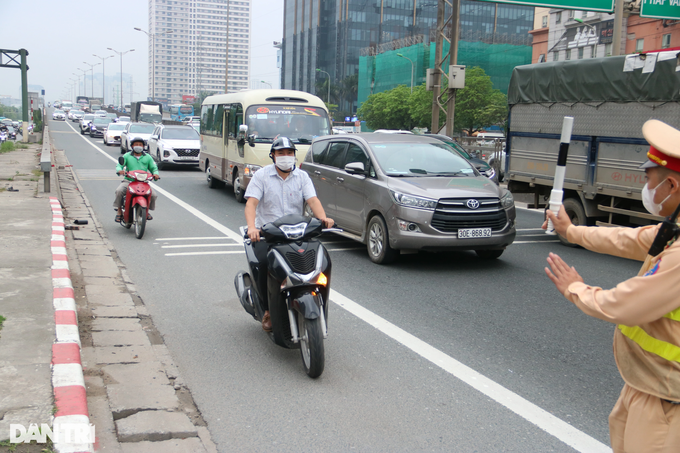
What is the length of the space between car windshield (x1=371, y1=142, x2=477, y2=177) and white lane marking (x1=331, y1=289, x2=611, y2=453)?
10.8ft

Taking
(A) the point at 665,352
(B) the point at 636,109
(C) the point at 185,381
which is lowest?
(C) the point at 185,381

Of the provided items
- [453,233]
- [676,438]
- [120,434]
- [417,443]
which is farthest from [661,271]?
[453,233]

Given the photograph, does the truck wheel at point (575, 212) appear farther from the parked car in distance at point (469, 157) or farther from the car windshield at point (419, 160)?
the car windshield at point (419, 160)

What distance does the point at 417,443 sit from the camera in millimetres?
3783

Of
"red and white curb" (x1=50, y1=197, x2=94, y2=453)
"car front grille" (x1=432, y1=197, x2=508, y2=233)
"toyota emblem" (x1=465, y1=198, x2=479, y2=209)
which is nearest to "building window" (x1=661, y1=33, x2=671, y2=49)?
"car front grille" (x1=432, y1=197, x2=508, y2=233)

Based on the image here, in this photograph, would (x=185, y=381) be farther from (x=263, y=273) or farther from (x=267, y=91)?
(x=267, y=91)

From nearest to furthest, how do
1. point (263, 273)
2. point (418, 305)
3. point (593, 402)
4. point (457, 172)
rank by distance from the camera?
1. point (593, 402)
2. point (263, 273)
3. point (418, 305)
4. point (457, 172)

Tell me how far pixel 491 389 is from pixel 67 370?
2879mm

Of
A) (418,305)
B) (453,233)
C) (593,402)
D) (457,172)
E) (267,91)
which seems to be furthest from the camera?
(267,91)

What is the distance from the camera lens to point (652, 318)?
219 cm

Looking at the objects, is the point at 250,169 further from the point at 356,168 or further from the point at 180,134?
the point at 180,134

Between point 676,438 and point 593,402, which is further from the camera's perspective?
point 593,402

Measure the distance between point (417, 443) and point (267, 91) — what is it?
12.9m

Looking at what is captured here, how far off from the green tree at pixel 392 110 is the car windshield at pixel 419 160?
172 ft
